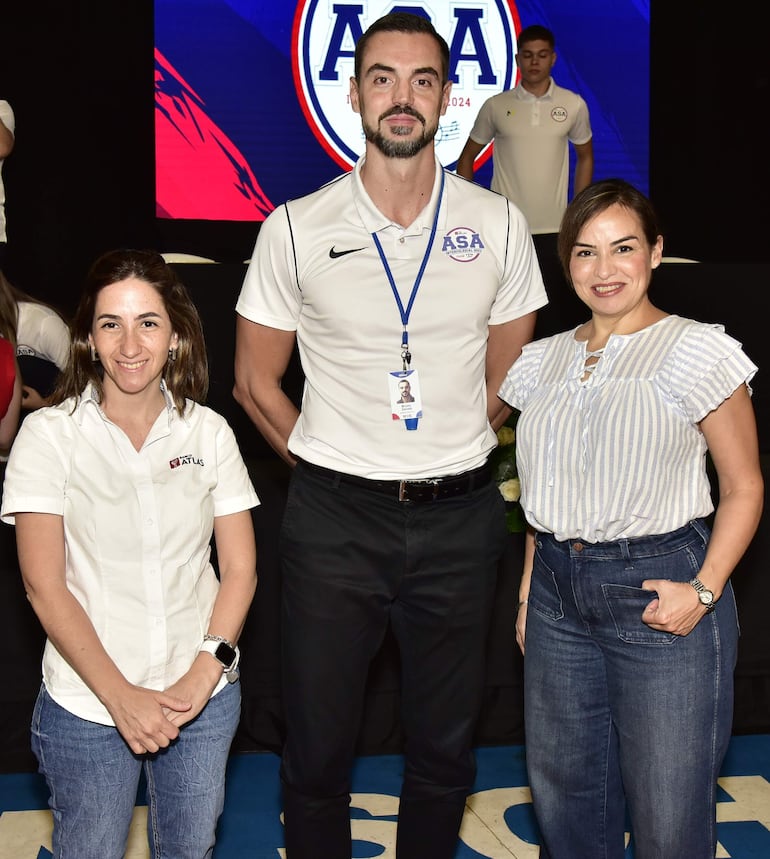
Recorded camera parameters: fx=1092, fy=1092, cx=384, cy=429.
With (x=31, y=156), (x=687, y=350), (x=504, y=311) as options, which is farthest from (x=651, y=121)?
(x=687, y=350)

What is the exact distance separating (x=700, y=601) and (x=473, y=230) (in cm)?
85

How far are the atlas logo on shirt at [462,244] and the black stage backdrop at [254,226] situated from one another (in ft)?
4.30

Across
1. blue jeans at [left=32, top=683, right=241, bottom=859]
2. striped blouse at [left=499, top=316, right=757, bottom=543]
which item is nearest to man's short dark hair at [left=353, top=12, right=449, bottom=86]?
striped blouse at [left=499, top=316, right=757, bottom=543]

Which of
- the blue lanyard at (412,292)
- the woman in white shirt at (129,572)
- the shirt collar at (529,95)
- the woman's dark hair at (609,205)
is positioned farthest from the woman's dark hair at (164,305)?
the shirt collar at (529,95)

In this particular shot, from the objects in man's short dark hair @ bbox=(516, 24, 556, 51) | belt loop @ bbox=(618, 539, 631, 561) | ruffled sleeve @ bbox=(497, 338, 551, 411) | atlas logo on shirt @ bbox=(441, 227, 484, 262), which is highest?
man's short dark hair @ bbox=(516, 24, 556, 51)

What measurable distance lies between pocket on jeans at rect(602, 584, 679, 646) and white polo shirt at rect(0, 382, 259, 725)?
673 millimetres

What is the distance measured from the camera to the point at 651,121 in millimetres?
6832

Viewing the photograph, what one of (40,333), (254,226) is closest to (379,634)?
(40,333)

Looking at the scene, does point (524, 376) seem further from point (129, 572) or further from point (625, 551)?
point (129, 572)

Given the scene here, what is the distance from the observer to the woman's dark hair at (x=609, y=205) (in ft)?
6.07

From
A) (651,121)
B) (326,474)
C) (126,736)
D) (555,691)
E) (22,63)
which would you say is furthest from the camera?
(651,121)

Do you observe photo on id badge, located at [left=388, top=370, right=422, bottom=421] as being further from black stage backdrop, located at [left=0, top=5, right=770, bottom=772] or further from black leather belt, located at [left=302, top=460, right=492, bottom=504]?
black stage backdrop, located at [left=0, top=5, right=770, bottom=772]

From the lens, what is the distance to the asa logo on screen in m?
6.14

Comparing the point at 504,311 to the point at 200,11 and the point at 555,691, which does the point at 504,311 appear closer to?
the point at 555,691
